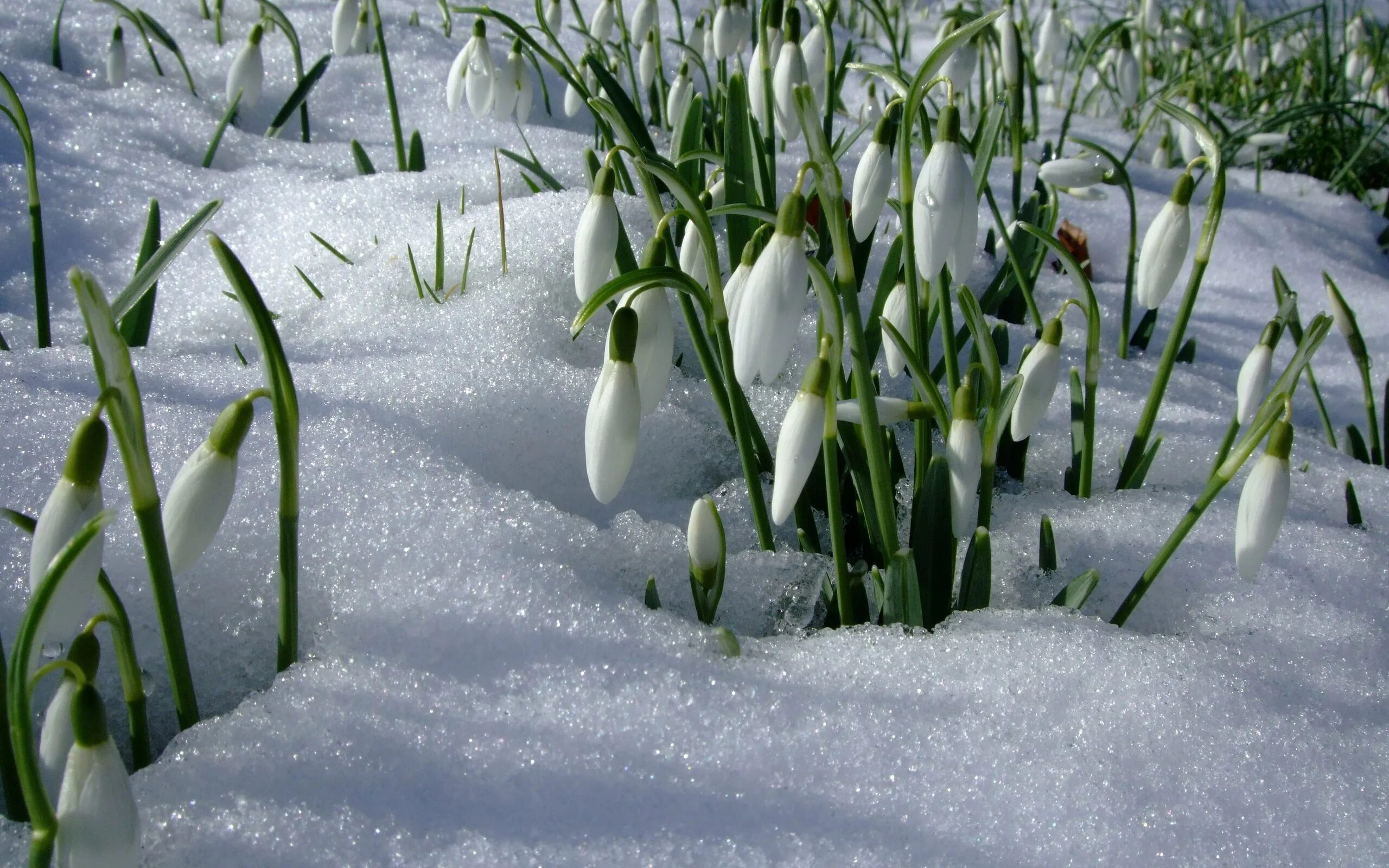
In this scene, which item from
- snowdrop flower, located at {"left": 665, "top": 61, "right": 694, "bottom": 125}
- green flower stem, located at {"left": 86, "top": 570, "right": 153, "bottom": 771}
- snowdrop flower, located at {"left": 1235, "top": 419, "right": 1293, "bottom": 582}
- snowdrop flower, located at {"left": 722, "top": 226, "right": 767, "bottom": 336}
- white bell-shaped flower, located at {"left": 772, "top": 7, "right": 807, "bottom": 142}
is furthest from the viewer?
snowdrop flower, located at {"left": 665, "top": 61, "right": 694, "bottom": 125}

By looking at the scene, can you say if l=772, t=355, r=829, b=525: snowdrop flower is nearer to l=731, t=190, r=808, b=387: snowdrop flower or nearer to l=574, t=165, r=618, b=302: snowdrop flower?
l=731, t=190, r=808, b=387: snowdrop flower

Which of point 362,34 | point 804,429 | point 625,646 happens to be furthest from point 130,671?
point 362,34

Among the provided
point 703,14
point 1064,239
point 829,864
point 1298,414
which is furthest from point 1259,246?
point 829,864

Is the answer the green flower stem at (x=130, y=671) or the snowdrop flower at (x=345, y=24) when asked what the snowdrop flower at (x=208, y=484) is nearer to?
the green flower stem at (x=130, y=671)

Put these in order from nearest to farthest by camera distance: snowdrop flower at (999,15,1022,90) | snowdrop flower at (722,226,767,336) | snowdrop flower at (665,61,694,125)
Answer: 1. snowdrop flower at (722,226,767,336)
2. snowdrop flower at (999,15,1022,90)
3. snowdrop flower at (665,61,694,125)

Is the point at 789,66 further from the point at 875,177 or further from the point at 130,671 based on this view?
the point at 130,671

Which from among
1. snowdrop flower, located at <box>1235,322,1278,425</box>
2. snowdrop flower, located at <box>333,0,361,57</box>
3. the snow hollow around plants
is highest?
snowdrop flower, located at <box>333,0,361,57</box>

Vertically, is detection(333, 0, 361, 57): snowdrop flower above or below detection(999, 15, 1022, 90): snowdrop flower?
below

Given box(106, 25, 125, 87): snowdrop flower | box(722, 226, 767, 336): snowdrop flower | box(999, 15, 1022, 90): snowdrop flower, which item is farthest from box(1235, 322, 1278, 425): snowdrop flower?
box(106, 25, 125, 87): snowdrop flower

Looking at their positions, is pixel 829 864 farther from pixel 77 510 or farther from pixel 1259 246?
pixel 1259 246
